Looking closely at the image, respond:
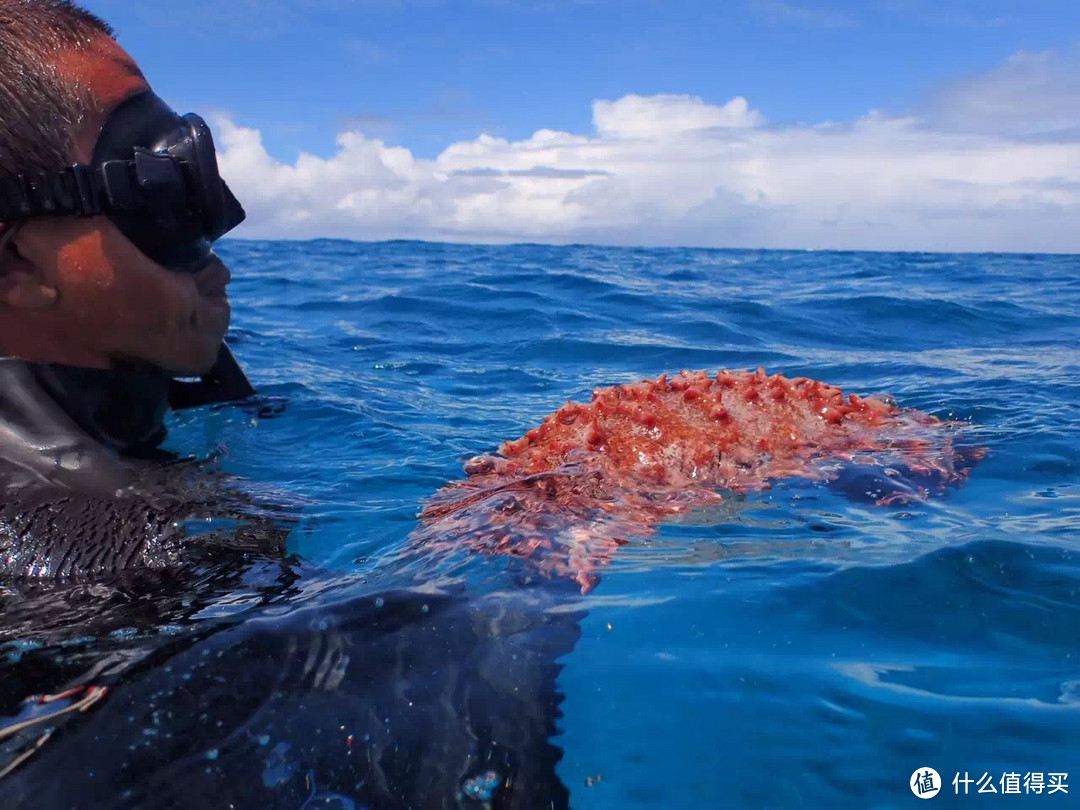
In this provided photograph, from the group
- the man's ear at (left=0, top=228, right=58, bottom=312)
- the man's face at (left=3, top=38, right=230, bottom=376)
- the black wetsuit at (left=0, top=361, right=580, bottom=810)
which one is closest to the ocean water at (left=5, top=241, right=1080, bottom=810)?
the black wetsuit at (left=0, top=361, right=580, bottom=810)

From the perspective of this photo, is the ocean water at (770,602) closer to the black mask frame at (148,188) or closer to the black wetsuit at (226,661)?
the black wetsuit at (226,661)

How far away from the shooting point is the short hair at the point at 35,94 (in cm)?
269

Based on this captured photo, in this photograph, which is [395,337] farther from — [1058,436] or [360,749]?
[360,749]

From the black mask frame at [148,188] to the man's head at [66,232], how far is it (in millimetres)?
37

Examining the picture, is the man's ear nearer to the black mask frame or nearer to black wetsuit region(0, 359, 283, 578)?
the black mask frame

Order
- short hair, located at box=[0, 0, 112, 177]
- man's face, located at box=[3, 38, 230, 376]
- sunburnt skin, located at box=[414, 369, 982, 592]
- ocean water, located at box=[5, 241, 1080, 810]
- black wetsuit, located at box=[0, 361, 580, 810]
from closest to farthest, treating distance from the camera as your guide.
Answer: black wetsuit, located at box=[0, 361, 580, 810]
ocean water, located at box=[5, 241, 1080, 810]
short hair, located at box=[0, 0, 112, 177]
man's face, located at box=[3, 38, 230, 376]
sunburnt skin, located at box=[414, 369, 982, 592]

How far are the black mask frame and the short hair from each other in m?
0.07

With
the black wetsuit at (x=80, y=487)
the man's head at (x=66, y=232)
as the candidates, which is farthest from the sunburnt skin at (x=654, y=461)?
the man's head at (x=66, y=232)

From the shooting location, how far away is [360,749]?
2.01 meters

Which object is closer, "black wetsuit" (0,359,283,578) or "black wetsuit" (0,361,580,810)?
"black wetsuit" (0,361,580,810)

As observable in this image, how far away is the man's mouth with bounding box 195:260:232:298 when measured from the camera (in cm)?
330

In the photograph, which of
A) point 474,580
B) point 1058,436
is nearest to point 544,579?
point 474,580

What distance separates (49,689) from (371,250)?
114ft

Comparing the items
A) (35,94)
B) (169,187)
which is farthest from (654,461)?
(35,94)
